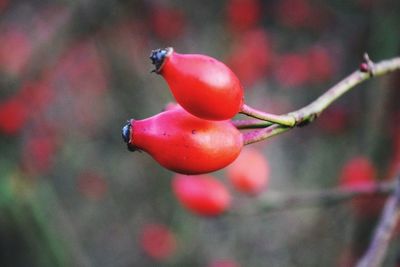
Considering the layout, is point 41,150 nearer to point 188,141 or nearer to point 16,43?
point 16,43

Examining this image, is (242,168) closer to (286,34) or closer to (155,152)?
(155,152)

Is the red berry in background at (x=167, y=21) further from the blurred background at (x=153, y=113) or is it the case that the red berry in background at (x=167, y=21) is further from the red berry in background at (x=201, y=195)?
the red berry in background at (x=201, y=195)

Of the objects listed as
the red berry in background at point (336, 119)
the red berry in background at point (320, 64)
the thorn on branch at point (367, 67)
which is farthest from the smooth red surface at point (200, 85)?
the red berry in background at point (320, 64)

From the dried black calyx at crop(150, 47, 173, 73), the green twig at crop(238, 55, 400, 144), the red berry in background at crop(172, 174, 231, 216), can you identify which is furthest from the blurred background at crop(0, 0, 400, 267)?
the dried black calyx at crop(150, 47, 173, 73)

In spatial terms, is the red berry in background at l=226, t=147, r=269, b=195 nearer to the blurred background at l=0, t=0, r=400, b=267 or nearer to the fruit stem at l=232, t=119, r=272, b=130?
the blurred background at l=0, t=0, r=400, b=267

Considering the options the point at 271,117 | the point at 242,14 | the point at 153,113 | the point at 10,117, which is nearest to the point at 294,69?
the point at 242,14

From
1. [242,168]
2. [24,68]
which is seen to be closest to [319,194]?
[242,168]
